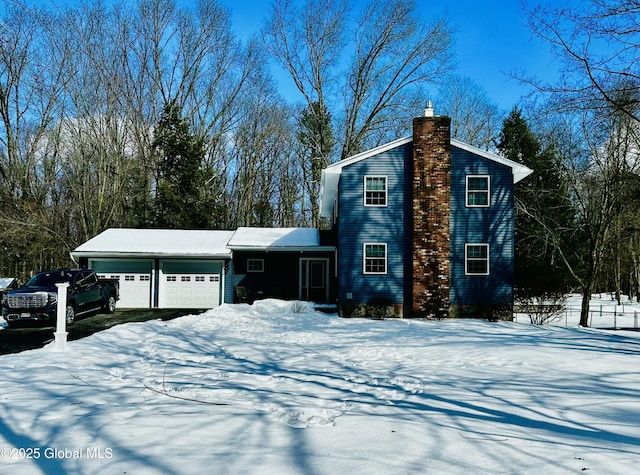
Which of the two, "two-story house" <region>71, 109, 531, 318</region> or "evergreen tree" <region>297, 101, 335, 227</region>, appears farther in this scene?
"evergreen tree" <region>297, 101, 335, 227</region>

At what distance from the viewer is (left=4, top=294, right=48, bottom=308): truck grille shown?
14.5 meters

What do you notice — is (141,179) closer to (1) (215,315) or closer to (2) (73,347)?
(1) (215,315)

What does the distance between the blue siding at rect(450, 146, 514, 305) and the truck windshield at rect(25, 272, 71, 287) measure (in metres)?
14.1

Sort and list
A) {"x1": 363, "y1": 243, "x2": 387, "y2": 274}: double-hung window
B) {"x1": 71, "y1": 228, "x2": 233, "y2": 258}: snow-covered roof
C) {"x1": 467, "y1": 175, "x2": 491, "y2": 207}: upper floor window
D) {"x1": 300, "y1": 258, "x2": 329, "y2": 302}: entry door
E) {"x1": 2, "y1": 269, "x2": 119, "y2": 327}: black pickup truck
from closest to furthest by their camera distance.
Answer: {"x1": 2, "y1": 269, "x2": 119, "y2": 327}: black pickup truck → {"x1": 467, "y1": 175, "x2": 491, "y2": 207}: upper floor window → {"x1": 363, "y1": 243, "x2": 387, "y2": 274}: double-hung window → {"x1": 71, "y1": 228, "x2": 233, "y2": 258}: snow-covered roof → {"x1": 300, "y1": 258, "x2": 329, "y2": 302}: entry door

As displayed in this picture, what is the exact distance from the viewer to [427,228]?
18.6m

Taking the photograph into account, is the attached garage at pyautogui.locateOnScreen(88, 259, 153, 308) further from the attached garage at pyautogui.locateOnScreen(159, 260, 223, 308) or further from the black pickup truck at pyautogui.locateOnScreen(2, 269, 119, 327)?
the black pickup truck at pyautogui.locateOnScreen(2, 269, 119, 327)

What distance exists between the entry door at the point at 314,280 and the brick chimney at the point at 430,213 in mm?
5857

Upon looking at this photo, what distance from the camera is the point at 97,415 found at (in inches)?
227

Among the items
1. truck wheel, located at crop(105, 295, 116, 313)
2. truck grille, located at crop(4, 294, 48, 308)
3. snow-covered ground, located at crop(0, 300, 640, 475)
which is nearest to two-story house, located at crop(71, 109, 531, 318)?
snow-covered ground, located at crop(0, 300, 640, 475)

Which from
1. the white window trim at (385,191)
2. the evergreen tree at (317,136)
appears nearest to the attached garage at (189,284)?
the white window trim at (385,191)

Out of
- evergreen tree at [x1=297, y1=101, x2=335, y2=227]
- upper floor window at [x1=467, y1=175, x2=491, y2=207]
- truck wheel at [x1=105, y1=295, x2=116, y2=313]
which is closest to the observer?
truck wheel at [x1=105, y1=295, x2=116, y2=313]

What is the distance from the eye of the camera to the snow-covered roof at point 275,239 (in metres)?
22.5

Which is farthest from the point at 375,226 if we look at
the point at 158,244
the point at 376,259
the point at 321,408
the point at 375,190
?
the point at 321,408

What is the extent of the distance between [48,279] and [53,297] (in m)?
2.17
